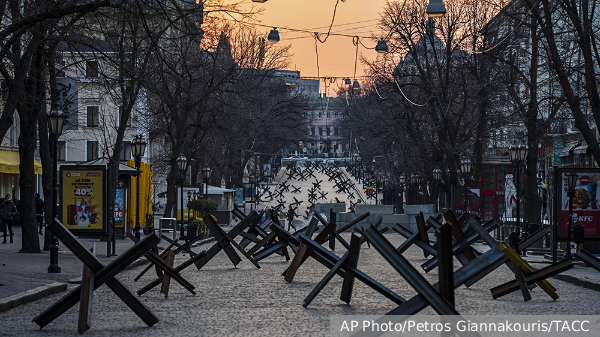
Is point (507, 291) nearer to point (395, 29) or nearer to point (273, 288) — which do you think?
point (273, 288)

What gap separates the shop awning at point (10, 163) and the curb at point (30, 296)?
29.1 meters

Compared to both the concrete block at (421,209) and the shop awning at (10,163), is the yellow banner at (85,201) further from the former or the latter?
the concrete block at (421,209)

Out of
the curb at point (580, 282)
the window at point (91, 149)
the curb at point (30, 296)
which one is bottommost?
the curb at point (580, 282)

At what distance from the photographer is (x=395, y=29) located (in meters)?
36.8

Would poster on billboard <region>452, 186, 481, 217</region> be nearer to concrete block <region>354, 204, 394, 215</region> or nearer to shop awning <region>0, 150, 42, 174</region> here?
concrete block <region>354, 204, 394, 215</region>

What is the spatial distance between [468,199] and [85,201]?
62.1 feet

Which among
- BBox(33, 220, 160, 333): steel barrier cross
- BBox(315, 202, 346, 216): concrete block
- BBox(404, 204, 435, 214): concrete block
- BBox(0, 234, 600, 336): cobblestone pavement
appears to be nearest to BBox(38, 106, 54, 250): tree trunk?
BBox(0, 234, 600, 336): cobblestone pavement

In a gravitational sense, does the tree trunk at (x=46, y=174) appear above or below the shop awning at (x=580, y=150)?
below

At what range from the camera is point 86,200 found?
19359mm

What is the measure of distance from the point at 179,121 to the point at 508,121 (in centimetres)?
1445

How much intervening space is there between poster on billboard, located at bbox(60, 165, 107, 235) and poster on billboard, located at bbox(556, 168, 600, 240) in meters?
11.0

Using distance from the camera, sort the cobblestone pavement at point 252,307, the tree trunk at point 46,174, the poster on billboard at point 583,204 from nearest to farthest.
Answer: the cobblestone pavement at point 252,307 → the poster on billboard at point 583,204 → the tree trunk at point 46,174

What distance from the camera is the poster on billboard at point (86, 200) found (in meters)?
19.2

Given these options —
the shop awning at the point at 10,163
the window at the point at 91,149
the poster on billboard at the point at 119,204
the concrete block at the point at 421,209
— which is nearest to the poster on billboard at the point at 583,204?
the poster on billboard at the point at 119,204
